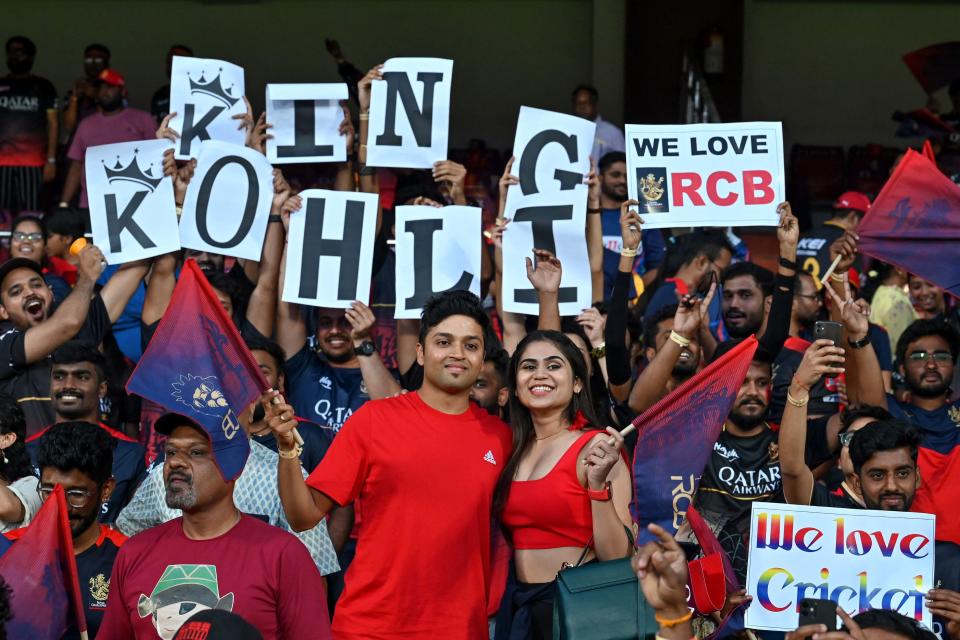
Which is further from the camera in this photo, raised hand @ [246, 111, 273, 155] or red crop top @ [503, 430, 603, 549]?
raised hand @ [246, 111, 273, 155]

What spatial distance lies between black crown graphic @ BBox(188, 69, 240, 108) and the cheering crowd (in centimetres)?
14

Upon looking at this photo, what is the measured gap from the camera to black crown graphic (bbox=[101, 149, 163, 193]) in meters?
7.32

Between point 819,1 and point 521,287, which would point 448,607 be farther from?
point 819,1

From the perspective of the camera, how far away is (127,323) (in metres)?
7.38

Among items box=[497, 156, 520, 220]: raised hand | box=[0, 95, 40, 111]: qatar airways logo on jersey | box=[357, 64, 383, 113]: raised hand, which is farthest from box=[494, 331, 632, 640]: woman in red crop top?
box=[0, 95, 40, 111]: qatar airways logo on jersey

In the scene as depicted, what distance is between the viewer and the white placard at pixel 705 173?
695cm

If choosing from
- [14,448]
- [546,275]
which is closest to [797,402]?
[546,275]

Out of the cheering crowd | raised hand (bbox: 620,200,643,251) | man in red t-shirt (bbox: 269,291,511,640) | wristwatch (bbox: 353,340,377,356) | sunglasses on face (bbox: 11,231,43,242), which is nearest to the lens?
the cheering crowd

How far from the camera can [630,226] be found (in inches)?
267

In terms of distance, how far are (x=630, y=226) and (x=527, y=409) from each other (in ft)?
5.59

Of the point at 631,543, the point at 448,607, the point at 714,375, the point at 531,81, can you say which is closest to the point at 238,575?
the point at 448,607

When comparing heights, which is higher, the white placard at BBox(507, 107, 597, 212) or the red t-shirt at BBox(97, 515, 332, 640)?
the white placard at BBox(507, 107, 597, 212)

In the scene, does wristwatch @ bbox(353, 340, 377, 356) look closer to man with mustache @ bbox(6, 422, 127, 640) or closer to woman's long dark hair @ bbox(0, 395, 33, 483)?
man with mustache @ bbox(6, 422, 127, 640)

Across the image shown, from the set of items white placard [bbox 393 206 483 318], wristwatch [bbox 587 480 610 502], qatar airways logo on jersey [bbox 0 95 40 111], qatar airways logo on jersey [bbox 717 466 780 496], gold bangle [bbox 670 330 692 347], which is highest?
qatar airways logo on jersey [bbox 0 95 40 111]
